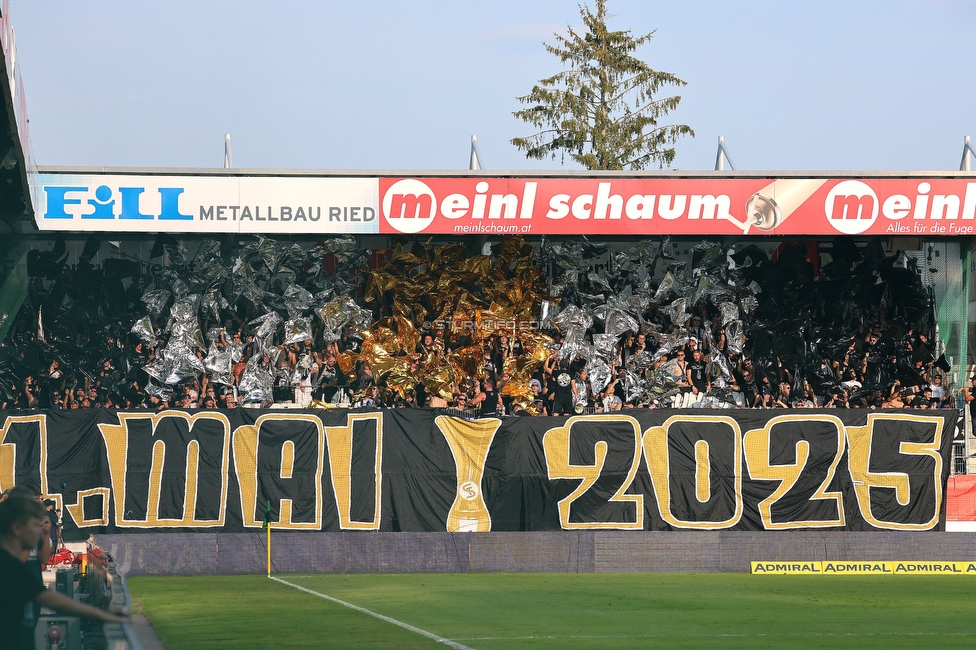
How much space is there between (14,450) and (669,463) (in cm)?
1287

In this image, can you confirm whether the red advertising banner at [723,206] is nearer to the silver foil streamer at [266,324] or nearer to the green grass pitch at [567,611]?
the silver foil streamer at [266,324]

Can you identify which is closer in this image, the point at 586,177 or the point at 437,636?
the point at 437,636

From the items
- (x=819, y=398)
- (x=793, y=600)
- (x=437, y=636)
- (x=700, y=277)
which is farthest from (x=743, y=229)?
(x=437, y=636)

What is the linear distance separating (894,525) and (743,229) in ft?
25.5

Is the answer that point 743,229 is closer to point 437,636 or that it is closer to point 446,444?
point 446,444

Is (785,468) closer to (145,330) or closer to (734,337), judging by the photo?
(734,337)

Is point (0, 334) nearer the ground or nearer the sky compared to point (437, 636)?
nearer the sky

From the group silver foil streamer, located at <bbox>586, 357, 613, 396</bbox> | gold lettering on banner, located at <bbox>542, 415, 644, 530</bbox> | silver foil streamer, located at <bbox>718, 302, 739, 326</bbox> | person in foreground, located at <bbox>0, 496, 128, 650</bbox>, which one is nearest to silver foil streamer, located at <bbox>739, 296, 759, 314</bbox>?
silver foil streamer, located at <bbox>718, 302, 739, 326</bbox>

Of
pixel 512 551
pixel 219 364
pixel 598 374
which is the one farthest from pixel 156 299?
pixel 512 551

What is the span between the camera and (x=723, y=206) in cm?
2973

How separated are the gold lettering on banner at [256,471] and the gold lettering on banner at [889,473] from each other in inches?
424

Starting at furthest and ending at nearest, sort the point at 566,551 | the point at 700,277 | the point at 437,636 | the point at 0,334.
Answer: the point at 700,277
the point at 0,334
the point at 566,551
the point at 437,636

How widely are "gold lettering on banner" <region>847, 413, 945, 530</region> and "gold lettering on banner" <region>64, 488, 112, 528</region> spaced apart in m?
14.9

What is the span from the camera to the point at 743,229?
29.7 metres
